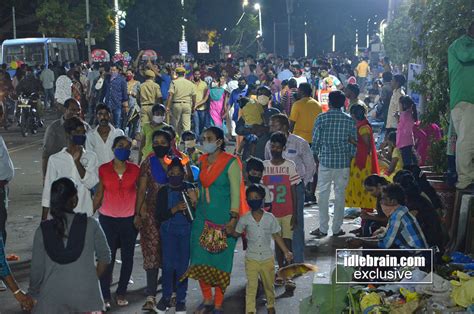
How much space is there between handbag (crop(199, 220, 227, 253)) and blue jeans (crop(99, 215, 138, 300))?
0.87 metres

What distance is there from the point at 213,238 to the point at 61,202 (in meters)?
3.01

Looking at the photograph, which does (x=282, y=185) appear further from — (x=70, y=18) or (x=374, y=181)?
(x=70, y=18)

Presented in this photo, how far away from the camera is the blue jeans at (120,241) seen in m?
10.9

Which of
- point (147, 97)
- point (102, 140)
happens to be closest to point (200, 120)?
point (147, 97)

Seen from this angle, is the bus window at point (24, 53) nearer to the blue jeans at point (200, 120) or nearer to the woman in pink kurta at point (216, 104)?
the woman in pink kurta at point (216, 104)

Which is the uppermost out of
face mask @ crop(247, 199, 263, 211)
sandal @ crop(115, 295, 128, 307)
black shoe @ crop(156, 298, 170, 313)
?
face mask @ crop(247, 199, 263, 211)

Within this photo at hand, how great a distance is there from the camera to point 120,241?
11023 millimetres

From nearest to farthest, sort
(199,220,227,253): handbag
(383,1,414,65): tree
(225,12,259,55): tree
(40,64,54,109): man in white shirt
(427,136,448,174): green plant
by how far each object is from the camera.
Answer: (199,220,227,253): handbag
(427,136,448,174): green plant
(383,1,414,65): tree
(40,64,54,109): man in white shirt
(225,12,259,55): tree

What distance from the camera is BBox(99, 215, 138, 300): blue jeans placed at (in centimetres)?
1089

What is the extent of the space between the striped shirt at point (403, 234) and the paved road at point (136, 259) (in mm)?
1646

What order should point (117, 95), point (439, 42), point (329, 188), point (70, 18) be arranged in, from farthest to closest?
point (70, 18)
point (117, 95)
point (329, 188)
point (439, 42)

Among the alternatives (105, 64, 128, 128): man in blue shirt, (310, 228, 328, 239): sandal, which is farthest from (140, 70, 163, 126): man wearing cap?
(310, 228, 328, 239): sandal

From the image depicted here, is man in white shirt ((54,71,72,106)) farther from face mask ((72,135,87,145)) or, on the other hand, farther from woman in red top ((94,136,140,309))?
woman in red top ((94,136,140,309))

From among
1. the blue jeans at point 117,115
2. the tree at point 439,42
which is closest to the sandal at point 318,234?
the tree at point 439,42
